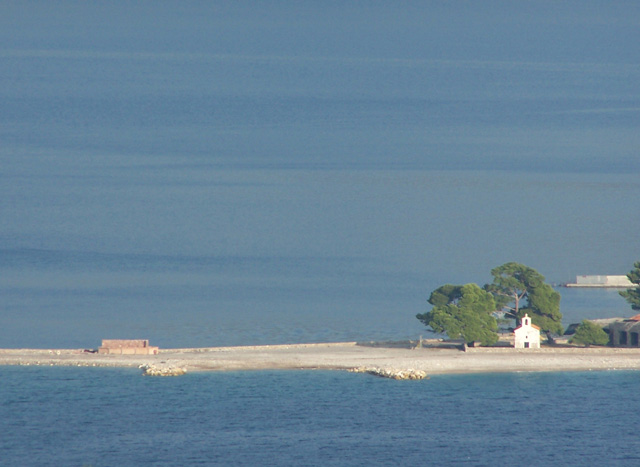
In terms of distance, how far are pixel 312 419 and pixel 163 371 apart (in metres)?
13.4

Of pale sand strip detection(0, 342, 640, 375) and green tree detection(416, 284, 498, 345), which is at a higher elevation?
green tree detection(416, 284, 498, 345)

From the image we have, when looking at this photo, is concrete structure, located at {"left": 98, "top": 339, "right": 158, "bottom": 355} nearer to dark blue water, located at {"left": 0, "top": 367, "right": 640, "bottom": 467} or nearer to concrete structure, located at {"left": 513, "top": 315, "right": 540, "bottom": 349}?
dark blue water, located at {"left": 0, "top": 367, "right": 640, "bottom": 467}

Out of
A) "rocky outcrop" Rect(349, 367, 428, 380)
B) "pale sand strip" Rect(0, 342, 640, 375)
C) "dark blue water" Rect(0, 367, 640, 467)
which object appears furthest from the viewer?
"pale sand strip" Rect(0, 342, 640, 375)

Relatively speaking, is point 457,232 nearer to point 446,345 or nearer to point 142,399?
point 446,345

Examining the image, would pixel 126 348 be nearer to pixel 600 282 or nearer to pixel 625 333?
pixel 625 333

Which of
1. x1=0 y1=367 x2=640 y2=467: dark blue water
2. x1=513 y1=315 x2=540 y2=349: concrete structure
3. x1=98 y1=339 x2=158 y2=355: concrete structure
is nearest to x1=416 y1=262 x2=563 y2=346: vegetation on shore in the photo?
x1=513 y1=315 x2=540 y2=349: concrete structure

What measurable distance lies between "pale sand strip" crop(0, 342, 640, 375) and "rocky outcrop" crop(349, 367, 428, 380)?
759mm

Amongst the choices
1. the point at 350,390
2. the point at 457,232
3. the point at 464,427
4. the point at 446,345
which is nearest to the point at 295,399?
the point at 350,390

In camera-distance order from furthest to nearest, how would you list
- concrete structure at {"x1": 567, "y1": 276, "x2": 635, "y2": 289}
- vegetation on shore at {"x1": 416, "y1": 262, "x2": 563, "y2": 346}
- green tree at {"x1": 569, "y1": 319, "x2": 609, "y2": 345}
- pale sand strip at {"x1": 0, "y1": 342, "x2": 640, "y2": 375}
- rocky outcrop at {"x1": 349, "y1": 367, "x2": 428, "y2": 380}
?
concrete structure at {"x1": 567, "y1": 276, "x2": 635, "y2": 289} < green tree at {"x1": 569, "y1": 319, "x2": 609, "y2": 345} < vegetation on shore at {"x1": 416, "y1": 262, "x2": 563, "y2": 346} < pale sand strip at {"x1": 0, "y1": 342, "x2": 640, "y2": 375} < rocky outcrop at {"x1": 349, "y1": 367, "x2": 428, "y2": 380}

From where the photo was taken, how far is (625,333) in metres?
107

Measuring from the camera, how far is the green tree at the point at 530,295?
10538 cm

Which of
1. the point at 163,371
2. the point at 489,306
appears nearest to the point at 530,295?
the point at 489,306

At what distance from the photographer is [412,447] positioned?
81.8 meters

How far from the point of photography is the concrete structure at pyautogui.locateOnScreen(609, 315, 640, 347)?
10612 cm
